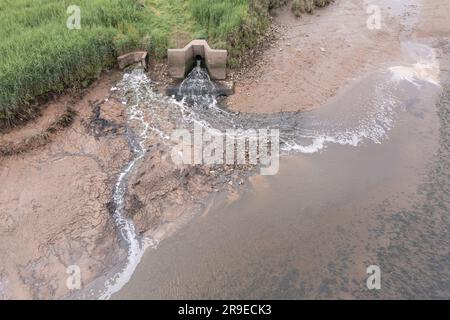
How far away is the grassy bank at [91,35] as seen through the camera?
8086 mm

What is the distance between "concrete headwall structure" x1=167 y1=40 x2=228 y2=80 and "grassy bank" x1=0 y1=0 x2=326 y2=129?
0.44 meters

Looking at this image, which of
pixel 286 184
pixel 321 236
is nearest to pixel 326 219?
pixel 321 236

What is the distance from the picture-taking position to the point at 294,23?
11.5m

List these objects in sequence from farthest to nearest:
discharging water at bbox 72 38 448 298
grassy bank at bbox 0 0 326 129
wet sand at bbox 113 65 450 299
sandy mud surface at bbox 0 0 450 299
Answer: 1. grassy bank at bbox 0 0 326 129
2. sandy mud surface at bbox 0 0 450 299
3. discharging water at bbox 72 38 448 298
4. wet sand at bbox 113 65 450 299

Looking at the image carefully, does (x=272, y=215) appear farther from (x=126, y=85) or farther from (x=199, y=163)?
(x=126, y=85)

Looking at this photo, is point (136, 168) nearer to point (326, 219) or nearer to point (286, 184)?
point (286, 184)

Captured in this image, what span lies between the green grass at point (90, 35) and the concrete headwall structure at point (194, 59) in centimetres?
45

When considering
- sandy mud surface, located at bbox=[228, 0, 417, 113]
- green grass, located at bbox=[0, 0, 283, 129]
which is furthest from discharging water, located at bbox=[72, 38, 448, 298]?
green grass, located at bbox=[0, 0, 283, 129]

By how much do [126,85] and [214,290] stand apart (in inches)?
217

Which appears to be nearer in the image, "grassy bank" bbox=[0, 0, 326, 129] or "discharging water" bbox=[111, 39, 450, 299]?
"discharging water" bbox=[111, 39, 450, 299]

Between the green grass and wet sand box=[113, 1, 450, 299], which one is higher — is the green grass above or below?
above

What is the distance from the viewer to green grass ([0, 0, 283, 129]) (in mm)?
8086

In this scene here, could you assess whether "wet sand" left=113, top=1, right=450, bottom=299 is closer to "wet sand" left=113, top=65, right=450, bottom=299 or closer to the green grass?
"wet sand" left=113, top=65, right=450, bottom=299

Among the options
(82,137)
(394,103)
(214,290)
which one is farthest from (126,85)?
(394,103)
